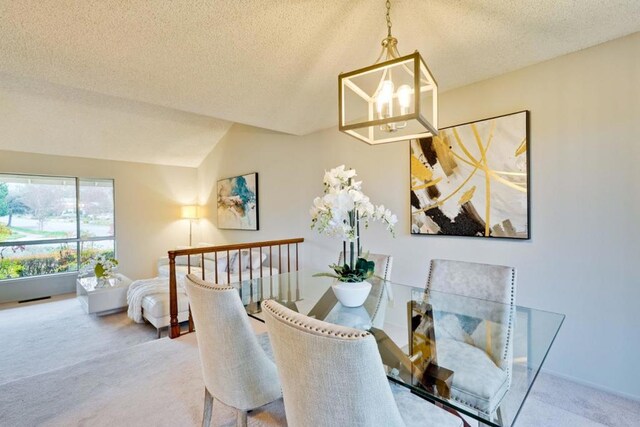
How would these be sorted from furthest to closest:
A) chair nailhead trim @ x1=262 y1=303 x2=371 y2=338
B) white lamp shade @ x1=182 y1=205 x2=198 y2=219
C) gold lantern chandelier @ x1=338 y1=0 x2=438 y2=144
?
white lamp shade @ x1=182 y1=205 x2=198 y2=219
gold lantern chandelier @ x1=338 y1=0 x2=438 y2=144
chair nailhead trim @ x1=262 y1=303 x2=371 y2=338

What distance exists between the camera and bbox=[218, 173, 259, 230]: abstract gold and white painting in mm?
4832

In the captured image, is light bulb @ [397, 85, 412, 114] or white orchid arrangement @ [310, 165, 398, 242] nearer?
light bulb @ [397, 85, 412, 114]

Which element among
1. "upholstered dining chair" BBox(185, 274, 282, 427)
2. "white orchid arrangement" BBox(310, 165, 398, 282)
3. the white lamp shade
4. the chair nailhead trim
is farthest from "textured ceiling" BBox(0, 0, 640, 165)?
the white lamp shade

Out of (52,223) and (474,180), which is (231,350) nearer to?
(474,180)

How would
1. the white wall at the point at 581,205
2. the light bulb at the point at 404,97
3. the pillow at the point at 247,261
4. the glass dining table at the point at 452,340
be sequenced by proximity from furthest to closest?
the pillow at the point at 247,261 → the white wall at the point at 581,205 → the light bulb at the point at 404,97 → the glass dining table at the point at 452,340

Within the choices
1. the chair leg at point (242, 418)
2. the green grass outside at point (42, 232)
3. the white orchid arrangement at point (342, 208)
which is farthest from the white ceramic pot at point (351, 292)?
the green grass outside at point (42, 232)

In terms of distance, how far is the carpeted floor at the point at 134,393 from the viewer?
1.80 meters

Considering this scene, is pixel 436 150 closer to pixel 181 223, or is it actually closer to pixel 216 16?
pixel 216 16

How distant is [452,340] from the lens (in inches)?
56.8

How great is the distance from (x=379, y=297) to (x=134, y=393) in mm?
1782

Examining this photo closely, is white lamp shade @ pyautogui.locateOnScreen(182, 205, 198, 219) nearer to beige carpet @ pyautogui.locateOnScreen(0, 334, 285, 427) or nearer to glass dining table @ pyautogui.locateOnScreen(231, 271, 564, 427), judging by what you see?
beige carpet @ pyautogui.locateOnScreen(0, 334, 285, 427)

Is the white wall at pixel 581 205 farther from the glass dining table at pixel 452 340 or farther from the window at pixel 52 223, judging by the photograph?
the window at pixel 52 223

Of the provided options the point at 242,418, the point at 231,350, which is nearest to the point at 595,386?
the point at 242,418

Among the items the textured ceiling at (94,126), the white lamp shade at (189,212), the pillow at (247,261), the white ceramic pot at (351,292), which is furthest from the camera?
the white lamp shade at (189,212)
